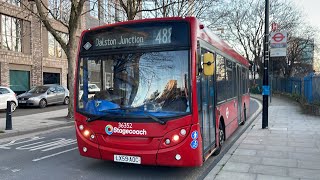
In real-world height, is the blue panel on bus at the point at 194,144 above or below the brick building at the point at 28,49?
below

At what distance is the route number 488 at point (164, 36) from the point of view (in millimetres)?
5559

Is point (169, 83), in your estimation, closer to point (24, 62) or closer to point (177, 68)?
point (177, 68)

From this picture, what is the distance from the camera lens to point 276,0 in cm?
4022

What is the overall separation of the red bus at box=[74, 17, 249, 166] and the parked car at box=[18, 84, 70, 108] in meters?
14.9

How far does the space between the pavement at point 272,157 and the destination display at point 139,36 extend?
2481 mm

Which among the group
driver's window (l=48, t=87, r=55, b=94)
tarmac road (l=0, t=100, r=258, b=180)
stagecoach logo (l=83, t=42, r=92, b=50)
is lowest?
tarmac road (l=0, t=100, r=258, b=180)

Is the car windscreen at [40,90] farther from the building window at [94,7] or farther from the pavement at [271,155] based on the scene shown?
the pavement at [271,155]

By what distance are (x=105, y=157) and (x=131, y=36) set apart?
2198mm

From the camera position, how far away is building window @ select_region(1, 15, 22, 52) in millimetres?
23433

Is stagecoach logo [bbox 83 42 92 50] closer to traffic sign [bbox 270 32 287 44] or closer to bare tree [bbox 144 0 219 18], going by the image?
traffic sign [bbox 270 32 287 44]

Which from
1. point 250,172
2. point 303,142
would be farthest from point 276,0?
point 250,172

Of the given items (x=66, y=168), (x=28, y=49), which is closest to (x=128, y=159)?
(x=66, y=168)

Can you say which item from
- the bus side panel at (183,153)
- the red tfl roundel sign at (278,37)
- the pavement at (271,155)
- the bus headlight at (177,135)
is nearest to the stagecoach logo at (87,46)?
the bus headlight at (177,135)

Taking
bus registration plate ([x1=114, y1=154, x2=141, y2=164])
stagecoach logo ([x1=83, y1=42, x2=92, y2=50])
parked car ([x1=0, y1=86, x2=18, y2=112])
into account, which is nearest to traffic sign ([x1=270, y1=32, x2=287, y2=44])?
stagecoach logo ([x1=83, y1=42, x2=92, y2=50])
